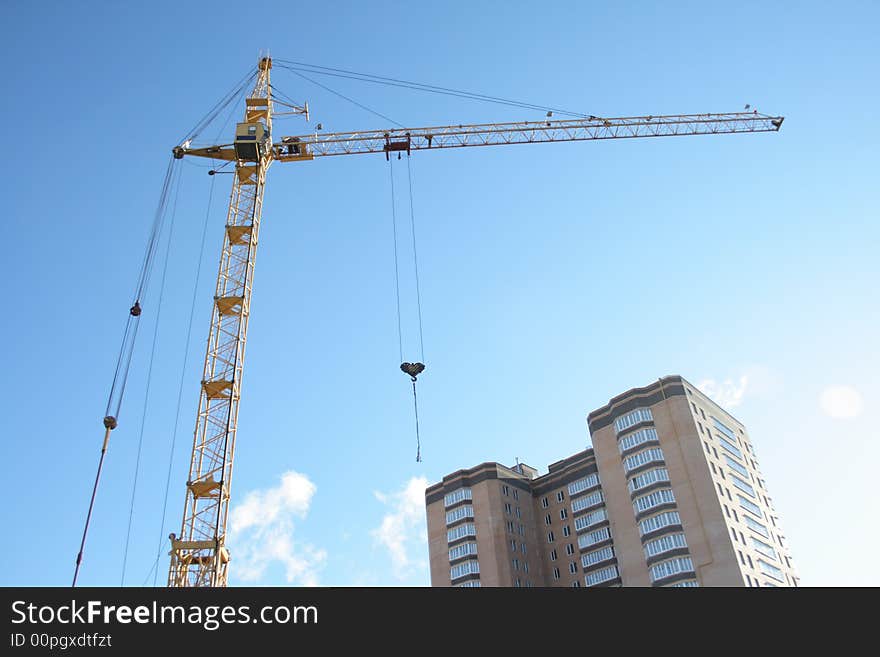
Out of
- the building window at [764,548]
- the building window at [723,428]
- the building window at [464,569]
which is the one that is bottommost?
the building window at [764,548]

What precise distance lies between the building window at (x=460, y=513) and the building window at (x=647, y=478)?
74.3ft

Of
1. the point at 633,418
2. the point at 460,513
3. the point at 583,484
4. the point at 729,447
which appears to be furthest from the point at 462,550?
the point at 729,447

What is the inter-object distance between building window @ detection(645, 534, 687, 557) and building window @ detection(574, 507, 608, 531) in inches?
634

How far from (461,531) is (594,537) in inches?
611

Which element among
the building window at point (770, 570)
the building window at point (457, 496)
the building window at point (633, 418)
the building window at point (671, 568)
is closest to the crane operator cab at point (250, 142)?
the building window at point (633, 418)

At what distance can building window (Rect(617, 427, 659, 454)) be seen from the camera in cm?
7919

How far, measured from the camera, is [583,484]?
9406 centimetres

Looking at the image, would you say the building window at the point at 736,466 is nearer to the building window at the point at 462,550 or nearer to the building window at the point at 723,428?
the building window at the point at 723,428

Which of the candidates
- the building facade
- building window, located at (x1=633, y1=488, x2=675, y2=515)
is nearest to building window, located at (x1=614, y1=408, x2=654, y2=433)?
the building facade

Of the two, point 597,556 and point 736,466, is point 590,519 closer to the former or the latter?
point 597,556

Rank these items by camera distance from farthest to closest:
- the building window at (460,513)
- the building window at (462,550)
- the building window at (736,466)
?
1. the building window at (460,513)
2. the building window at (462,550)
3. the building window at (736,466)

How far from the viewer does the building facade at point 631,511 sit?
7156 centimetres

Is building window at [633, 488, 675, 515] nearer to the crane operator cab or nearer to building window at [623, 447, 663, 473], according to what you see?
building window at [623, 447, 663, 473]
